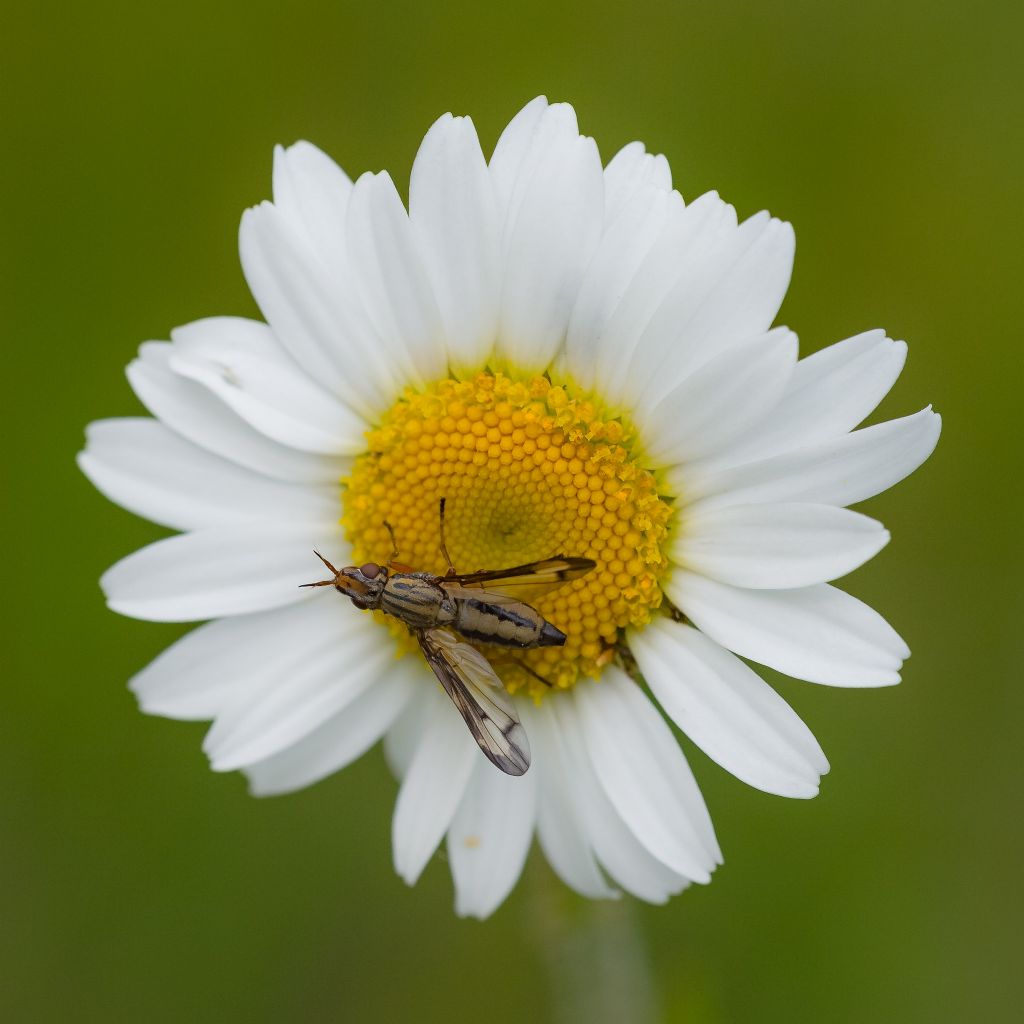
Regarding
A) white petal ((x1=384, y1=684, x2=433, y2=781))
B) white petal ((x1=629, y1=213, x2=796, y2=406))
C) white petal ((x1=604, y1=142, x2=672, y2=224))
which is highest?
white petal ((x1=604, y1=142, x2=672, y2=224))

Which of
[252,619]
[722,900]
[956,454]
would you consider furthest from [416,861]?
[956,454]

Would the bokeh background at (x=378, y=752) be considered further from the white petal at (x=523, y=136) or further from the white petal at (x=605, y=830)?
the white petal at (x=523, y=136)

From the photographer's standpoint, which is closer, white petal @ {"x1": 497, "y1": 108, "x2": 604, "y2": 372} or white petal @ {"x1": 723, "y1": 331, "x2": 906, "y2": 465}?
white petal @ {"x1": 723, "y1": 331, "x2": 906, "y2": 465}

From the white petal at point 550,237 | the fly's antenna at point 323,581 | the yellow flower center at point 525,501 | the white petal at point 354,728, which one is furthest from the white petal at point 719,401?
the white petal at point 354,728

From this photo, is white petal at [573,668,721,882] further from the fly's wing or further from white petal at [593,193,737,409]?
white petal at [593,193,737,409]

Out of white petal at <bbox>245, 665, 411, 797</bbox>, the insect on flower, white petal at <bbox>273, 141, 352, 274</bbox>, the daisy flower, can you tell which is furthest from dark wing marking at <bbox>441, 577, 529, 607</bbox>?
white petal at <bbox>273, 141, 352, 274</bbox>

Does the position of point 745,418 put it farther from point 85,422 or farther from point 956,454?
point 85,422
